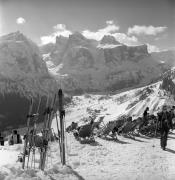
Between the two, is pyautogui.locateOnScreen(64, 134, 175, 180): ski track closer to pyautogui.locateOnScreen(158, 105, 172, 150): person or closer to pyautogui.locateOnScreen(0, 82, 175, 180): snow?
pyautogui.locateOnScreen(0, 82, 175, 180): snow

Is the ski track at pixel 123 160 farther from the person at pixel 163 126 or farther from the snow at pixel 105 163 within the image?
the person at pixel 163 126

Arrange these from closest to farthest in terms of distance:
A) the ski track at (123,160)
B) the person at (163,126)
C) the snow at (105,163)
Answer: the snow at (105,163)
the ski track at (123,160)
the person at (163,126)

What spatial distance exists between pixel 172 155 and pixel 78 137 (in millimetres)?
11129

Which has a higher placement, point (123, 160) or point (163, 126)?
point (163, 126)

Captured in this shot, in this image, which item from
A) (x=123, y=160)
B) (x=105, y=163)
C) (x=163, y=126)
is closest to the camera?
(x=105, y=163)

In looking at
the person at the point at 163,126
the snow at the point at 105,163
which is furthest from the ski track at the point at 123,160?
the person at the point at 163,126

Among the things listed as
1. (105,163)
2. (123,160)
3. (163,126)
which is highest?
(163,126)

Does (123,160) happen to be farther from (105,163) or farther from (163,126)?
(163,126)

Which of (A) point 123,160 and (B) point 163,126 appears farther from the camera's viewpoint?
(B) point 163,126

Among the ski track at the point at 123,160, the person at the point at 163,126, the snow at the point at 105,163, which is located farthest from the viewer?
the person at the point at 163,126

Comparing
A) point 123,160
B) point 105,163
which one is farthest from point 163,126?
point 105,163

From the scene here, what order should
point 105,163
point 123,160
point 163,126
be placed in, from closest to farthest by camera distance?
point 105,163 < point 123,160 < point 163,126

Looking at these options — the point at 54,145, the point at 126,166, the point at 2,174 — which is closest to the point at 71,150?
the point at 54,145

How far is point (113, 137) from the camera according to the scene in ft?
104
